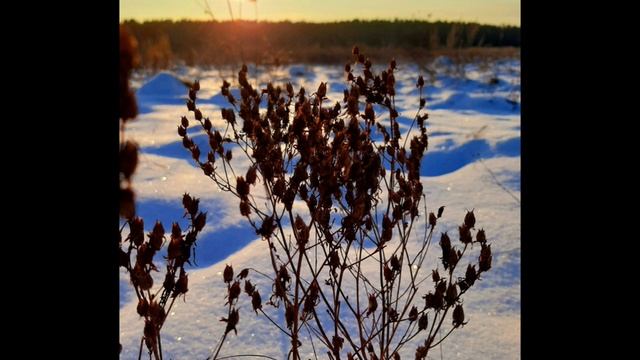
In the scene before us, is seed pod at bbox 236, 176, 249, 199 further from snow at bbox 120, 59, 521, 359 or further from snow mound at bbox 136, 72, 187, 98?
snow mound at bbox 136, 72, 187, 98

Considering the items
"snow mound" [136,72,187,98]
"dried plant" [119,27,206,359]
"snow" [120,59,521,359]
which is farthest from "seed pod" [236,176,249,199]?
"snow mound" [136,72,187,98]

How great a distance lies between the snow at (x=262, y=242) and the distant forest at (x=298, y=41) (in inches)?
42.9

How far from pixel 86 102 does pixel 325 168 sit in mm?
730

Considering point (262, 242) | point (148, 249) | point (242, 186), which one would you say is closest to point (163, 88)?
point (262, 242)

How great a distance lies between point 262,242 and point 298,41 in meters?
26.0

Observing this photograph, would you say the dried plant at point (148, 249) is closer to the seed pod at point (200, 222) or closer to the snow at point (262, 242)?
the seed pod at point (200, 222)

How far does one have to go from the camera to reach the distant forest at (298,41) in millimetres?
12992

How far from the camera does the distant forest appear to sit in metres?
13.0

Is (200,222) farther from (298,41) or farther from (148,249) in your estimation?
(298,41)

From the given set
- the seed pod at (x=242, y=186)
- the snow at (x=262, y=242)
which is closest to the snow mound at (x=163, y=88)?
the snow at (x=262, y=242)

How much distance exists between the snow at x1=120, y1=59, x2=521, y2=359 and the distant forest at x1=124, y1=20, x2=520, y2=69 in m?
1.09
